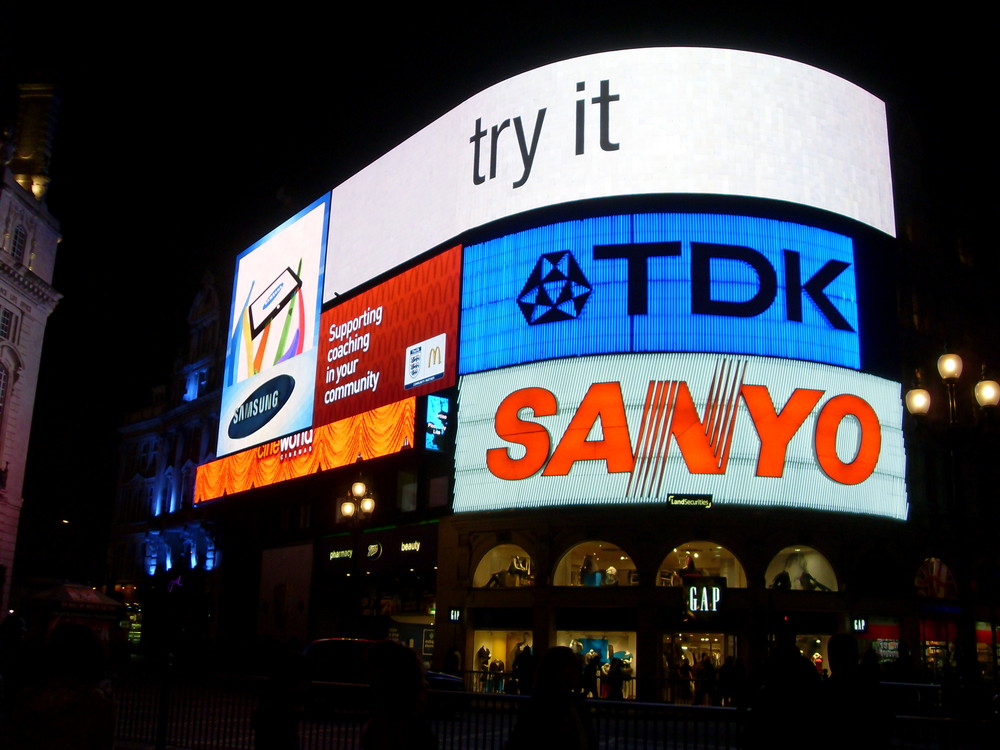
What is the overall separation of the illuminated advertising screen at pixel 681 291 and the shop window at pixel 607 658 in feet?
31.3

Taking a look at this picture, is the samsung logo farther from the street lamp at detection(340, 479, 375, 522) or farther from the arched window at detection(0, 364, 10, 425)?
the street lamp at detection(340, 479, 375, 522)

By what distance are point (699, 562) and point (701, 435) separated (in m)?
4.61

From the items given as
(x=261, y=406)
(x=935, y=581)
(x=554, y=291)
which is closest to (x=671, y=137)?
(x=554, y=291)

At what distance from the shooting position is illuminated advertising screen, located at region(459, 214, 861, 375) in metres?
32.2

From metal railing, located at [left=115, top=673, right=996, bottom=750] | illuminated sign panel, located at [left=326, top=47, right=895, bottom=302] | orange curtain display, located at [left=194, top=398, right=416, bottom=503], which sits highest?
illuminated sign panel, located at [left=326, top=47, right=895, bottom=302]

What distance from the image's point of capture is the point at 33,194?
5312cm

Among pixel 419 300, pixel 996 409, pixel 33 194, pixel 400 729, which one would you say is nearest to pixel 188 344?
pixel 33 194

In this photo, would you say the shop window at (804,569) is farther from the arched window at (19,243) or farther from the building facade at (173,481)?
the arched window at (19,243)

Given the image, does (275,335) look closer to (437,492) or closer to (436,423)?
(437,492)

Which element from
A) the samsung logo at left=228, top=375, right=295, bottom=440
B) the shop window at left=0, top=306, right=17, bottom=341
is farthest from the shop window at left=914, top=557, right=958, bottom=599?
the shop window at left=0, top=306, right=17, bottom=341

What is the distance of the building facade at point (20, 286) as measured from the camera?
1945 inches

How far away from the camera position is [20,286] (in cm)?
5078

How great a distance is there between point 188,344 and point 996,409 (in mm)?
56371

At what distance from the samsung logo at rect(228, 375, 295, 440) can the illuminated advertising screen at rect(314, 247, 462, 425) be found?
2.99 meters
